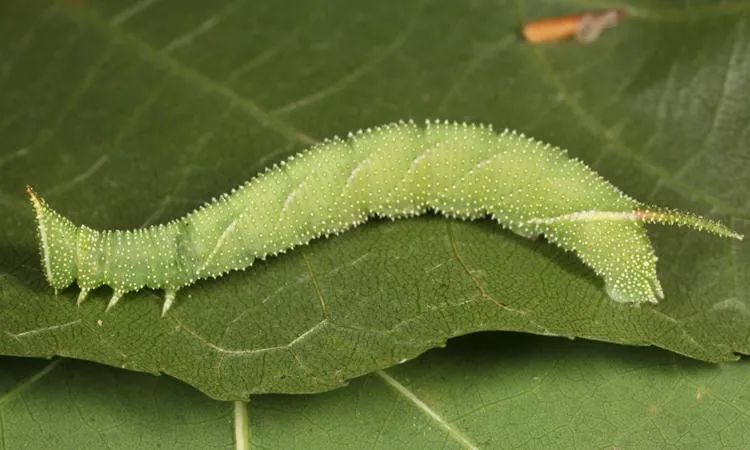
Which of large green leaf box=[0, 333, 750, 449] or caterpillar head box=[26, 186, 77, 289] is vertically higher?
caterpillar head box=[26, 186, 77, 289]

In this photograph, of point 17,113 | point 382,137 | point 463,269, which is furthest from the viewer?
point 17,113

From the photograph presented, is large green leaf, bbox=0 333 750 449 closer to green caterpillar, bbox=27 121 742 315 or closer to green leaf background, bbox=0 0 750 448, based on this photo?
green leaf background, bbox=0 0 750 448

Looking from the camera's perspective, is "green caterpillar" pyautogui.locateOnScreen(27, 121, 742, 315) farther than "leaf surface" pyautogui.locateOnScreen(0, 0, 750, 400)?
Yes

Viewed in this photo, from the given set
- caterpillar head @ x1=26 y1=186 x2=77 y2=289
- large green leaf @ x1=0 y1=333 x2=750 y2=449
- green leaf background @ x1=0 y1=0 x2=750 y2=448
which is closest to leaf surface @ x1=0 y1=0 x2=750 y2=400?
green leaf background @ x1=0 y1=0 x2=750 y2=448

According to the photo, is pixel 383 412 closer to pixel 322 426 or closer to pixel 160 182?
pixel 322 426

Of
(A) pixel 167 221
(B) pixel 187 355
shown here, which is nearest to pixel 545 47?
(A) pixel 167 221

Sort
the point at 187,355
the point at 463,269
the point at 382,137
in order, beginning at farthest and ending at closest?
the point at 382,137, the point at 463,269, the point at 187,355

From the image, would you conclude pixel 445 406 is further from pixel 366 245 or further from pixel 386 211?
pixel 386 211
